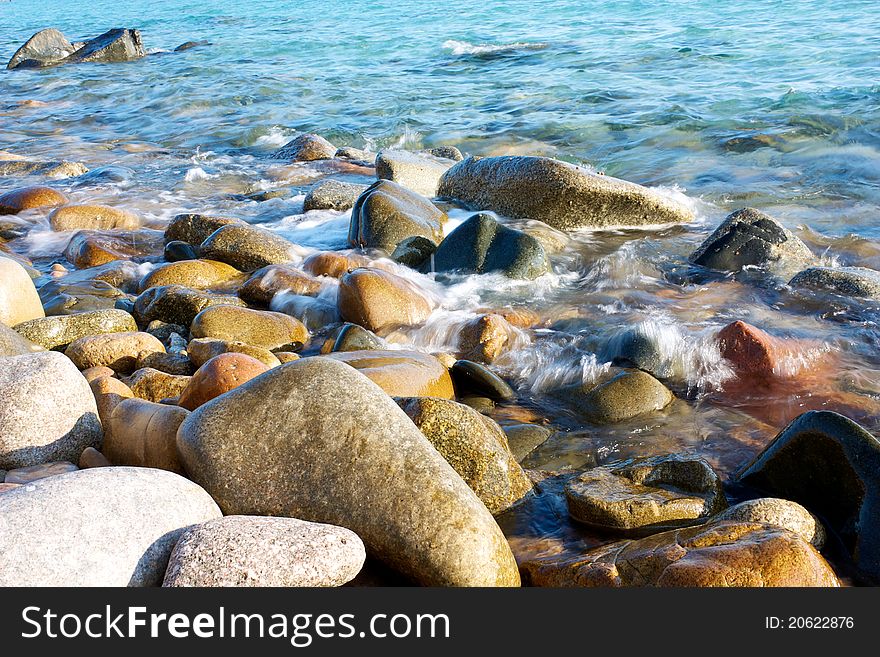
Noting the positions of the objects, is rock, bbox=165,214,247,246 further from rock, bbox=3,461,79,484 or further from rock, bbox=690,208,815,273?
rock, bbox=3,461,79,484

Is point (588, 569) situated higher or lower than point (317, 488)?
lower

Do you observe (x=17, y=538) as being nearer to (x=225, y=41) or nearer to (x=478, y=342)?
(x=478, y=342)

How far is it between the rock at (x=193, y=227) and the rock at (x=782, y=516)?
5170mm

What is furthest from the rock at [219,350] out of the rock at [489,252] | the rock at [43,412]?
the rock at [489,252]

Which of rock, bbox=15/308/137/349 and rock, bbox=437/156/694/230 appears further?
rock, bbox=437/156/694/230

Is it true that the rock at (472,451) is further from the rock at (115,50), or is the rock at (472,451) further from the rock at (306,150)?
the rock at (115,50)

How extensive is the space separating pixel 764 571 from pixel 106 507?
204 centimetres

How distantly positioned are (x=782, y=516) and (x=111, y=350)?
350 cm

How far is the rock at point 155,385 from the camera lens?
405 centimetres

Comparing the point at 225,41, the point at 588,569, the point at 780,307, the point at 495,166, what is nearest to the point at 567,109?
the point at 495,166

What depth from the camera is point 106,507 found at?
2.54 meters

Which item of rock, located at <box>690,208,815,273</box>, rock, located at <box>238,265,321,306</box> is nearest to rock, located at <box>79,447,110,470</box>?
rock, located at <box>238,265,321,306</box>

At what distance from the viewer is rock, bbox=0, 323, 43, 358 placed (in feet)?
13.3

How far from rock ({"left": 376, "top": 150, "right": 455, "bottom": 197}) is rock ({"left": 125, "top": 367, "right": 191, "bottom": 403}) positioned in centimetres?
478
